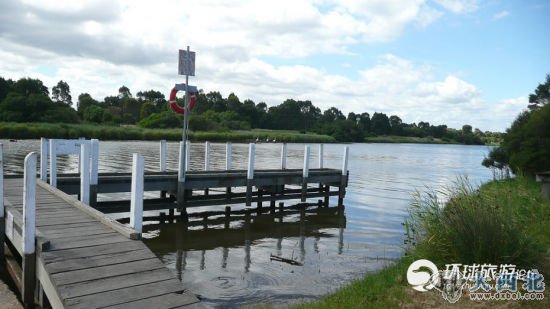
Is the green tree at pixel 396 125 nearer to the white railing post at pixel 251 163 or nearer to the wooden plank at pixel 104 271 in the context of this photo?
the white railing post at pixel 251 163

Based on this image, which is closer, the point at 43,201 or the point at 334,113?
the point at 43,201

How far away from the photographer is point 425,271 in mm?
5984

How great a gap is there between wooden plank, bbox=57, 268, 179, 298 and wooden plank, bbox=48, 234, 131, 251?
1.16 metres

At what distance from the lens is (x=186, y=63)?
40.7 ft

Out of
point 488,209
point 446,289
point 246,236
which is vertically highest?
point 488,209

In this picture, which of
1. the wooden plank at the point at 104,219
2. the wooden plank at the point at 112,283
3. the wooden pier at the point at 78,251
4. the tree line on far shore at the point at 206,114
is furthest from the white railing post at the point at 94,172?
the tree line on far shore at the point at 206,114

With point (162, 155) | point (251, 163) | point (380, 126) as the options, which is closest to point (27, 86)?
point (162, 155)

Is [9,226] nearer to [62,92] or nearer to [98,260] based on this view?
[98,260]

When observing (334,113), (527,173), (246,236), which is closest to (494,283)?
(246,236)

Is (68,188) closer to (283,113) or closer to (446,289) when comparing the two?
(446,289)

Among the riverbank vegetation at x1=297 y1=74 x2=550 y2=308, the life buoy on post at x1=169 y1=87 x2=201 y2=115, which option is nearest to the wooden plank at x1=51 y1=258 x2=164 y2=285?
the riverbank vegetation at x1=297 y1=74 x2=550 y2=308

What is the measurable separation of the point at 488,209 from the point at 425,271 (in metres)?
1.29

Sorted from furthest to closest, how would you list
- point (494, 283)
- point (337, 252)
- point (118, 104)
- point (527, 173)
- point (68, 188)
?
1. point (118, 104)
2. point (527, 173)
3. point (68, 188)
4. point (337, 252)
5. point (494, 283)

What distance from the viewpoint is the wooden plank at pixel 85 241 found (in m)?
5.77
